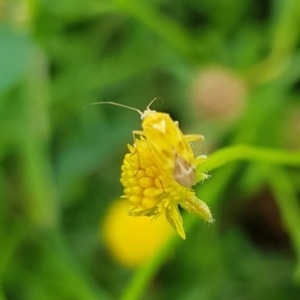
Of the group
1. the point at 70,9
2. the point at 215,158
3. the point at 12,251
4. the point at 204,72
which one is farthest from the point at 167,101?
the point at 215,158

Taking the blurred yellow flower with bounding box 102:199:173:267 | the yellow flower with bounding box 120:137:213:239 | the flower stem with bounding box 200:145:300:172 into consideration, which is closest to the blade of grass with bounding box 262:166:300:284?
the blurred yellow flower with bounding box 102:199:173:267

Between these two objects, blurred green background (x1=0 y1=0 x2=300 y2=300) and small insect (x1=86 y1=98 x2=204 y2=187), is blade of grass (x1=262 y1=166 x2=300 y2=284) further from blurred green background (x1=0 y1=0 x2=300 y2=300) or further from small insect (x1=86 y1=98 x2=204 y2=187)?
small insect (x1=86 y1=98 x2=204 y2=187)

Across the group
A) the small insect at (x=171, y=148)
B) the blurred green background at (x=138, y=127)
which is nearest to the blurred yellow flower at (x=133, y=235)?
the blurred green background at (x=138, y=127)

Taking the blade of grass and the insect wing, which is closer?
the insect wing

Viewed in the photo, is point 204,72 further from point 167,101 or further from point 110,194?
point 110,194

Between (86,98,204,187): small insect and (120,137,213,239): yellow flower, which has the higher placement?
(86,98,204,187): small insect

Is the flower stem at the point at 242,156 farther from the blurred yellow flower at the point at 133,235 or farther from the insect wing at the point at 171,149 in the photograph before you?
the blurred yellow flower at the point at 133,235
